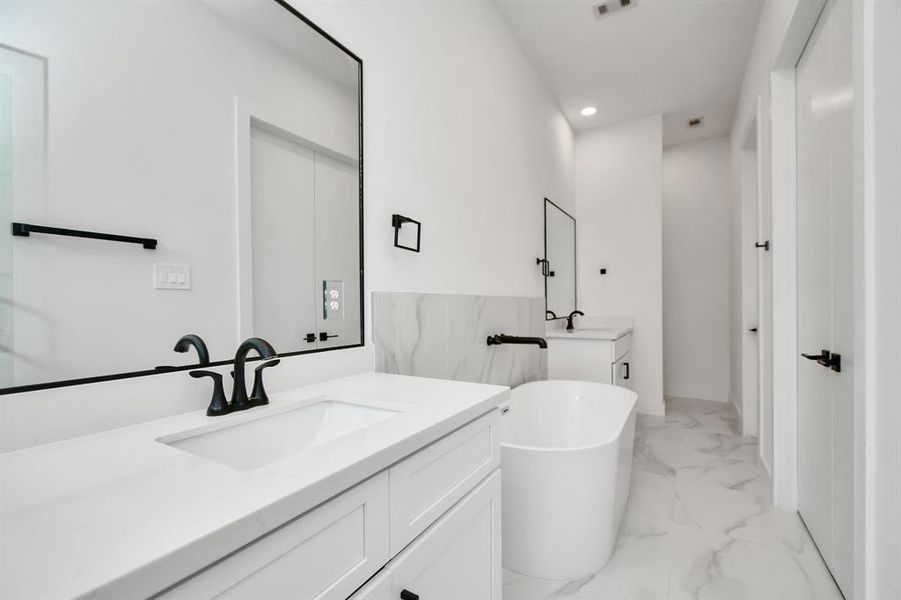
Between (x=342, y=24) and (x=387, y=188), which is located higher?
(x=342, y=24)

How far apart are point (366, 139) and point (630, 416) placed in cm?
171

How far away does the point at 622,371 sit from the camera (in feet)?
10.1

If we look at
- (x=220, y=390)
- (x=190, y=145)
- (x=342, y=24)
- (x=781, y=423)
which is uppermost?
(x=342, y=24)

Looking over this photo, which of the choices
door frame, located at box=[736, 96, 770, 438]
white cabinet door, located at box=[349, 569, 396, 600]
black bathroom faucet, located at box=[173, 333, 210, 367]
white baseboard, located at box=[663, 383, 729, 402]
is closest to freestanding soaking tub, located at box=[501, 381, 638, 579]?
white cabinet door, located at box=[349, 569, 396, 600]

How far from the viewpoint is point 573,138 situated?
158 inches

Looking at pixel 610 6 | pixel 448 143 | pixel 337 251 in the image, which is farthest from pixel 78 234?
pixel 610 6

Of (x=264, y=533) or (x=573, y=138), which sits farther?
(x=573, y=138)

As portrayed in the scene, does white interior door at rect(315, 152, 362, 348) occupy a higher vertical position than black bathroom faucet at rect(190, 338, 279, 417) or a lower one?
higher

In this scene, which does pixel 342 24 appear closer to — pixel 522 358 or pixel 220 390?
pixel 220 390

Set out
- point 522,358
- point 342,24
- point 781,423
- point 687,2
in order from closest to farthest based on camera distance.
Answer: point 342,24, point 781,423, point 687,2, point 522,358

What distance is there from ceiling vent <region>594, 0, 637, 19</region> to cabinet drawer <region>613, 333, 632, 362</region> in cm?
204

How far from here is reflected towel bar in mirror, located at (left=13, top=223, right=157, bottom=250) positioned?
0.66 meters

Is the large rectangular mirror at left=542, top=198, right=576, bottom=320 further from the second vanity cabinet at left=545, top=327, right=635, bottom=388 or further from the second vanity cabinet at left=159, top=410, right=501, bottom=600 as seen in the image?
the second vanity cabinet at left=159, top=410, right=501, bottom=600

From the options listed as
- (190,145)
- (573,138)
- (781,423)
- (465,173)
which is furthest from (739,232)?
(190,145)
